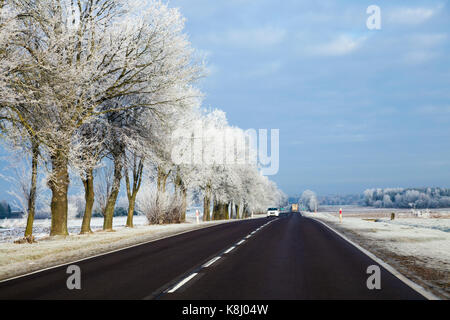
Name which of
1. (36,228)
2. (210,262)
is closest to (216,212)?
Answer: (36,228)

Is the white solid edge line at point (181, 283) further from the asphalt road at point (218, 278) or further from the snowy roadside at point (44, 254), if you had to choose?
the snowy roadside at point (44, 254)

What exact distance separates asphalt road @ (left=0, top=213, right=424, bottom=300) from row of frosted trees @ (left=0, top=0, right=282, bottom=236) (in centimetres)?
661

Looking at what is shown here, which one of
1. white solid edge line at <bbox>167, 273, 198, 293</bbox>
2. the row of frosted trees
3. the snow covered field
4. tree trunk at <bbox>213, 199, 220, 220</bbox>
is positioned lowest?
the snow covered field

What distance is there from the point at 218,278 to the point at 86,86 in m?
12.4

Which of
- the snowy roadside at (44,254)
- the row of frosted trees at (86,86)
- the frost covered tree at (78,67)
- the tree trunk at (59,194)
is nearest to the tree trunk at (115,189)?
the row of frosted trees at (86,86)

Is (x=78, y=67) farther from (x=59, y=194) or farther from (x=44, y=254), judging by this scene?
(x=44, y=254)

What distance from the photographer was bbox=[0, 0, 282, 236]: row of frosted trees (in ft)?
49.3

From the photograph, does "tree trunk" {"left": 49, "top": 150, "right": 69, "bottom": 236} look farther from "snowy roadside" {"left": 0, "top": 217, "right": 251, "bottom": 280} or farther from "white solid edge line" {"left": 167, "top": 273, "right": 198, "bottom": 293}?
"white solid edge line" {"left": 167, "top": 273, "right": 198, "bottom": 293}

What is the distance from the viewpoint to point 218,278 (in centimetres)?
836

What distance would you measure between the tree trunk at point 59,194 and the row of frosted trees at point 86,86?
0.14 feet

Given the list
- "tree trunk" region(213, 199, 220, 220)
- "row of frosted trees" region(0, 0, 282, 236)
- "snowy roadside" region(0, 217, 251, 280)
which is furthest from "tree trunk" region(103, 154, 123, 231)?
"tree trunk" region(213, 199, 220, 220)

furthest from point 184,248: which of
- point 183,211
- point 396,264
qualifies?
point 183,211
